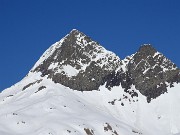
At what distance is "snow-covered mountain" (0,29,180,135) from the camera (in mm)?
124562

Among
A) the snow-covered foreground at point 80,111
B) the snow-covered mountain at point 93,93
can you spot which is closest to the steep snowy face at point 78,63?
the snow-covered mountain at point 93,93

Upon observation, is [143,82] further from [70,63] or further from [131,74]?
[70,63]

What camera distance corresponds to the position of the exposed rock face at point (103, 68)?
17000 centimetres

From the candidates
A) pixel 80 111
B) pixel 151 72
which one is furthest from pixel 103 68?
pixel 80 111

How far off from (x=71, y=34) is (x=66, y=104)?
59069 millimetres

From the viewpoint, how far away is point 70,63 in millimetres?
178250

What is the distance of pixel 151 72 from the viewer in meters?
177

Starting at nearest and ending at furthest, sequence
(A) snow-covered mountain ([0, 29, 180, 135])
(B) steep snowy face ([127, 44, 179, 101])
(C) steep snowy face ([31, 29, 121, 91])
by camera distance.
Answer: (A) snow-covered mountain ([0, 29, 180, 135]) → (C) steep snowy face ([31, 29, 121, 91]) → (B) steep snowy face ([127, 44, 179, 101])

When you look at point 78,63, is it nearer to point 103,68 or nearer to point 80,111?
point 103,68

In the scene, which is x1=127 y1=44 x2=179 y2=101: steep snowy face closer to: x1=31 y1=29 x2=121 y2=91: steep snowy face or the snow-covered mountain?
the snow-covered mountain

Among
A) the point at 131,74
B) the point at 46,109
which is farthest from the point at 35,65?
the point at 46,109

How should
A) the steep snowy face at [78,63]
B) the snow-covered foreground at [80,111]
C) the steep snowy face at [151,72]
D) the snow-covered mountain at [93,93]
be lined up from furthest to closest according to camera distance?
the steep snowy face at [151,72]
the steep snowy face at [78,63]
the snow-covered mountain at [93,93]
the snow-covered foreground at [80,111]

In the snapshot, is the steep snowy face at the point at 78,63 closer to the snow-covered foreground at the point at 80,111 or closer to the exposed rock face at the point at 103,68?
the exposed rock face at the point at 103,68

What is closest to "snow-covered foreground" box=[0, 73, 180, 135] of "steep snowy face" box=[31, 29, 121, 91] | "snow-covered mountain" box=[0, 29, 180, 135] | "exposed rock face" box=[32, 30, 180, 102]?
"snow-covered mountain" box=[0, 29, 180, 135]
